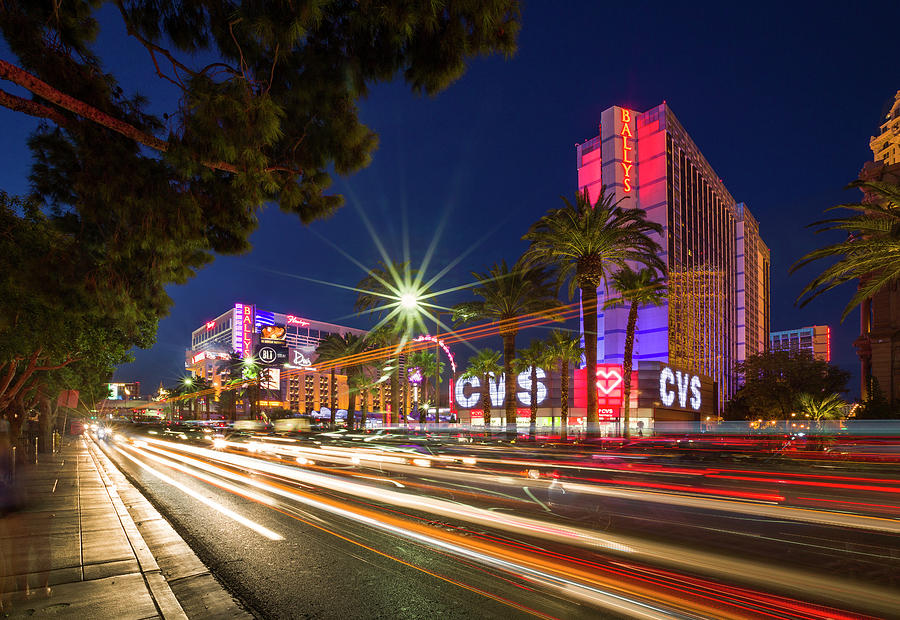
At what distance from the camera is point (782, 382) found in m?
58.9

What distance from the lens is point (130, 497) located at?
13.2 metres

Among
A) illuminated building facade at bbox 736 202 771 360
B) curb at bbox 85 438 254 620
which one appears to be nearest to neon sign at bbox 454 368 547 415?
curb at bbox 85 438 254 620

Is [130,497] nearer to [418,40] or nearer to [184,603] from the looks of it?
[184,603]

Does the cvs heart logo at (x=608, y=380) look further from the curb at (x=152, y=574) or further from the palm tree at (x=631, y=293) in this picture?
the curb at (x=152, y=574)

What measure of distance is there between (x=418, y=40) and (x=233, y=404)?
136 meters

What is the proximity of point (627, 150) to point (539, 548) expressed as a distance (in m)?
93.8

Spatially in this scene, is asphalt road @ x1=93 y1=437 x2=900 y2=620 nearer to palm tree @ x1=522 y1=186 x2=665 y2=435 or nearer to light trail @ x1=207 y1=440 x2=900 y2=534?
light trail @ x1=207 y1=440 x2=900 y2=534

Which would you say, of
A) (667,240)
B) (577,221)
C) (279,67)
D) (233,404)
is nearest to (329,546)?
(279,67)

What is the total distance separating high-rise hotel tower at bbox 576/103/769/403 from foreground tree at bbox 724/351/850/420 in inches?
720

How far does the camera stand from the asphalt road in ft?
18.4

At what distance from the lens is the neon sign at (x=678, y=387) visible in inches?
2825

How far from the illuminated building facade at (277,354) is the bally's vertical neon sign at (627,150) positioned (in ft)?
338

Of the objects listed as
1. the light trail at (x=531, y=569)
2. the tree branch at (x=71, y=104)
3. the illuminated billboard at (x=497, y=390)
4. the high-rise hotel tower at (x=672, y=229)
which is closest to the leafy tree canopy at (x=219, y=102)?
the tree branch at (x=71, y=104)

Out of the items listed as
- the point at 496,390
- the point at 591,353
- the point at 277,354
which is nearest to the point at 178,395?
the point at 277,354
